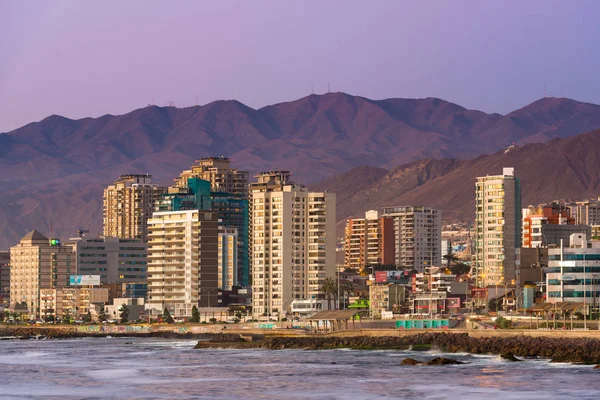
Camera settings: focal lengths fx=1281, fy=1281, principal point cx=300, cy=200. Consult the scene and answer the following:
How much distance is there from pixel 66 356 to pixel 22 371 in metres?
33.5

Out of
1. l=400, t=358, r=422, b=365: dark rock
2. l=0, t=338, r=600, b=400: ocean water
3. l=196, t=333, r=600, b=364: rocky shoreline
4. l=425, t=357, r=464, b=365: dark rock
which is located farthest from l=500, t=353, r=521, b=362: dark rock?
l=400, t=358, r=422, b=365: dark rock

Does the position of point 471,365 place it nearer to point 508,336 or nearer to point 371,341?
point 508,336

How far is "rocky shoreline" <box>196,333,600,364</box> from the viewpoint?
128 meters

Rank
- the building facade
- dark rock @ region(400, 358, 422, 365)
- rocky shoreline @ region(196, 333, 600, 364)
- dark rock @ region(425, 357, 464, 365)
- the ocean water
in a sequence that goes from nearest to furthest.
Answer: the ocean water
dark rock @ region(425, 357, 464, 365)
rocky shoreline @ region(196, 333, 600, 364)
dark rock @ region(400, 358, 422, 365)
the building facade

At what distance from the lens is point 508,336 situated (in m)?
149

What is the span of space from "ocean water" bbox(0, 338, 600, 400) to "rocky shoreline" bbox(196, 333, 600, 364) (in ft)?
11.0

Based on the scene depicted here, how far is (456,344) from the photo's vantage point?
151 meters

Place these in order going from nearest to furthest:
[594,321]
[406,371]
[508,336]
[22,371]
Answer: [406,371]
[22,371]
[508,336]
[594,321]

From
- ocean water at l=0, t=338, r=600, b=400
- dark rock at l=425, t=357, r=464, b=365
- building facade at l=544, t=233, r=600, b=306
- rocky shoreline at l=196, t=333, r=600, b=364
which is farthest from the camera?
building facade at l=544, t=233, r=600, b=306

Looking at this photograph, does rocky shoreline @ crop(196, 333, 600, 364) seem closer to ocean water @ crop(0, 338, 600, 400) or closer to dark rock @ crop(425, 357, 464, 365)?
ocean water @ crop(0, 338, 600, 400)

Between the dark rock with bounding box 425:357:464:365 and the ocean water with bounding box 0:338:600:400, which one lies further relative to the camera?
the dark rock with bounding box 425:357:464:365

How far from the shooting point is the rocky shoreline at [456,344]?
420 feet

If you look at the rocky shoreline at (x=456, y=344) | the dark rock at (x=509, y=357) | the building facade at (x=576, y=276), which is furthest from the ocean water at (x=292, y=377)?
the building facade at (x=576, y=276)

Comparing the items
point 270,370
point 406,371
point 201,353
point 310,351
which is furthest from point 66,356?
point 406,371
